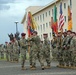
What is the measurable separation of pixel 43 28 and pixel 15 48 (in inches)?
2126

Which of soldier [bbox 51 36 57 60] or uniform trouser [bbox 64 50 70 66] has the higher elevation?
soldier [bbox 51 36 57 60]

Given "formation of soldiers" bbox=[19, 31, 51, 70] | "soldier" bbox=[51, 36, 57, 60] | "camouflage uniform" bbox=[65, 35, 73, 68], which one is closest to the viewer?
"formation of soldiers" bbox=[19, 31, 51, 70]

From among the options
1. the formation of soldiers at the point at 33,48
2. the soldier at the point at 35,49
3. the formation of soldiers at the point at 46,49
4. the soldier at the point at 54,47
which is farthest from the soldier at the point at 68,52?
the soldier at the point at 54,47

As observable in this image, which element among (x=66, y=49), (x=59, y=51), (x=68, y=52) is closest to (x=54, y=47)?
(x=59, y=51)

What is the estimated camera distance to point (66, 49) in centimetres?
2023

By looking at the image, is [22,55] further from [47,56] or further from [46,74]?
[46,74]

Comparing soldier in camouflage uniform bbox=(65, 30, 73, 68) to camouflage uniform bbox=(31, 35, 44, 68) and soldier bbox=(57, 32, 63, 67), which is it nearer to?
soldier bbox=(57, 32, 63, 67)

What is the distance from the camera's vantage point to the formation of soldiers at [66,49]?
19031mm

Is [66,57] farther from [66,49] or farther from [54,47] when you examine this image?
[54,47]

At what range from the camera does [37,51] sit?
19.5 meters

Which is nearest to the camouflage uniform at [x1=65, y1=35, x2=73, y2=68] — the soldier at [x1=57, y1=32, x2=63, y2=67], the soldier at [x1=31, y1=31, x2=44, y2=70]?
the soldier at [x1=57, y1=32, x2=63, y2=67]

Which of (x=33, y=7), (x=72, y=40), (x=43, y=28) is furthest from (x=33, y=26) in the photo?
(x=33, y=7)

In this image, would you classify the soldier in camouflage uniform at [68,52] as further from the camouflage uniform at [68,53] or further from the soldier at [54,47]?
the soldier at [54,47]

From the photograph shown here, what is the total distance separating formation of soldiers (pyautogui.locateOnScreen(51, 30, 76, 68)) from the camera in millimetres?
19031
